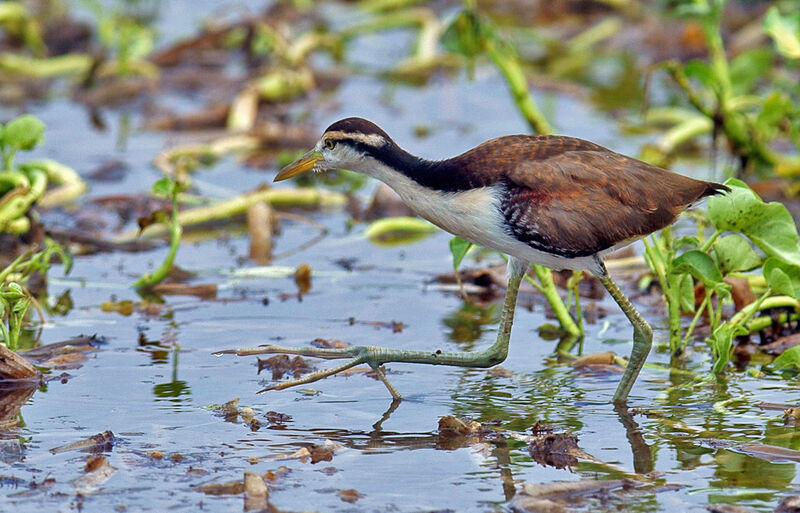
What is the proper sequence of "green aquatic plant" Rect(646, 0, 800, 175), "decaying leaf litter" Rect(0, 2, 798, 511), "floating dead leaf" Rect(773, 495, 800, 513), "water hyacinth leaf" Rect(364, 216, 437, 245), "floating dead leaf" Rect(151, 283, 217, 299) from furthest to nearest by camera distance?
"water hyacinth leaf" Rect(364, 216, 437, 245) → "green aquatic plant" Rect(646, 0, 800, 175) → "floating dead leaf" Rect(151, 283, 217, 299) → "decaying leaf litter" Rect(0, 2, 798, 511) → "floating dead leaf" Rect(773, 495, 800, 513)

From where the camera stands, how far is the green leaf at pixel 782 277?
557cm

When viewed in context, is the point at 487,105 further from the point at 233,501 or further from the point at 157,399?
the point at 233,501

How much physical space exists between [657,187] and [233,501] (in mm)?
2338

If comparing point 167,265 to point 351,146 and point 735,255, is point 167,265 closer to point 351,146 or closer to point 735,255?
point 351,146

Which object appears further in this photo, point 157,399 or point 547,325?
point 547,325

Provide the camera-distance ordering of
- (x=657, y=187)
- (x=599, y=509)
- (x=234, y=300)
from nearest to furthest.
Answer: (x=599, y=509) < (x=657, y=187) < (x=234, y=300)

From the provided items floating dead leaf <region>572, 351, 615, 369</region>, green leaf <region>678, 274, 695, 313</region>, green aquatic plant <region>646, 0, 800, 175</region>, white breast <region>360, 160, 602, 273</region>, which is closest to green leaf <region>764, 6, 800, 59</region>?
green aquatic plant <region>646, 0, 800, 175</region>

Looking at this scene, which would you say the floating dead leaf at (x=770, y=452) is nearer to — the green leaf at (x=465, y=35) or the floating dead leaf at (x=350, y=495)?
the floating dead leaf at (x=350, y=495)

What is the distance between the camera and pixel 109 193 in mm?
9375

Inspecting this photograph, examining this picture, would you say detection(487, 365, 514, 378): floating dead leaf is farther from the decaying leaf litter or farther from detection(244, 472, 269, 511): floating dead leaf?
detection(244, 472, 269, 511): floating dead leaf

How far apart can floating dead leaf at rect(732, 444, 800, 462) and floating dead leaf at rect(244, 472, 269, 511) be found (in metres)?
1.85

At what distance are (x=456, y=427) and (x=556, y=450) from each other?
46 cm

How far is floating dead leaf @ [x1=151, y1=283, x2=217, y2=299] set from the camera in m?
7.23

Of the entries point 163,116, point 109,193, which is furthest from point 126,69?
point 109,193
